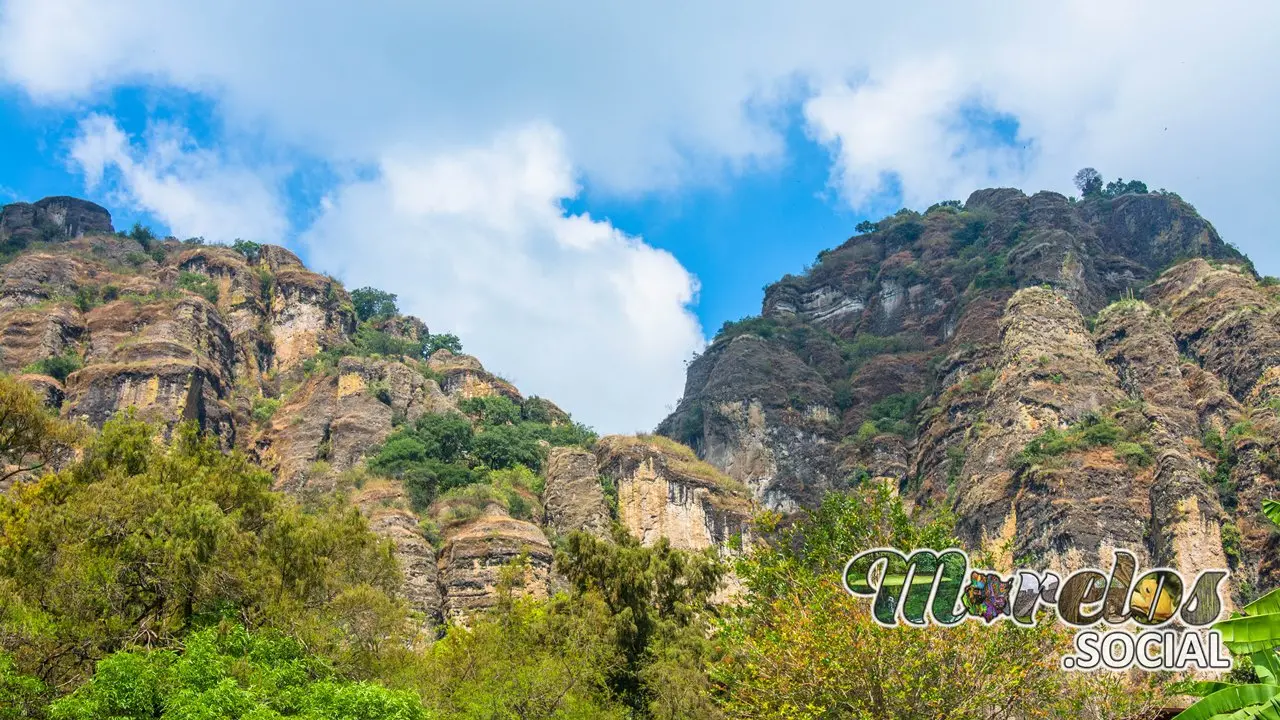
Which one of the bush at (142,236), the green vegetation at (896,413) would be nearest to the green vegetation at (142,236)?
the bush at (142,236)

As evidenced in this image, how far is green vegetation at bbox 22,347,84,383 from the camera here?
63.8m

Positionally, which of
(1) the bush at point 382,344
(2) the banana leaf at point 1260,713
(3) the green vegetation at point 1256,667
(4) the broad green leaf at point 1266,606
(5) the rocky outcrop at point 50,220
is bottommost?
(2) the banana leaf at point 1260,713

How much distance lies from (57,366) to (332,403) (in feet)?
48.5

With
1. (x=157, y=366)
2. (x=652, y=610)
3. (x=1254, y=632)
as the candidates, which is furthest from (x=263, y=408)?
(x=1254, y=632)

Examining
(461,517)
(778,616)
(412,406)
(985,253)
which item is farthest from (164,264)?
(778,616)

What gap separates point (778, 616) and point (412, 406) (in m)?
51.4

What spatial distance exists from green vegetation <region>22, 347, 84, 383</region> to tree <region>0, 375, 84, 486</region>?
3587cm

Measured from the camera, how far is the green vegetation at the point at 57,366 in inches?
2512

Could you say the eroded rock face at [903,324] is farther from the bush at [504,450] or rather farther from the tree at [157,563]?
the tree at [157,563]

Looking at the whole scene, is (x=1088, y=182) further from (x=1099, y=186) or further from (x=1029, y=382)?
(x=1029, y=382)

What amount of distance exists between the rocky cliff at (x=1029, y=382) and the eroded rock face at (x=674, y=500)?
7526 mm

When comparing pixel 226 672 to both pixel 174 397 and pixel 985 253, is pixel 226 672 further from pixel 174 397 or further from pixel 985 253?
→ pixel 985 253

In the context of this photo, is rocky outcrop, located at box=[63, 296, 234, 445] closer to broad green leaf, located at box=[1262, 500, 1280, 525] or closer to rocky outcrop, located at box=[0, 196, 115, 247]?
rocky outcrop, located at box=[0, 196, 115, 247]

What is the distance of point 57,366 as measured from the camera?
64562 millimetres
